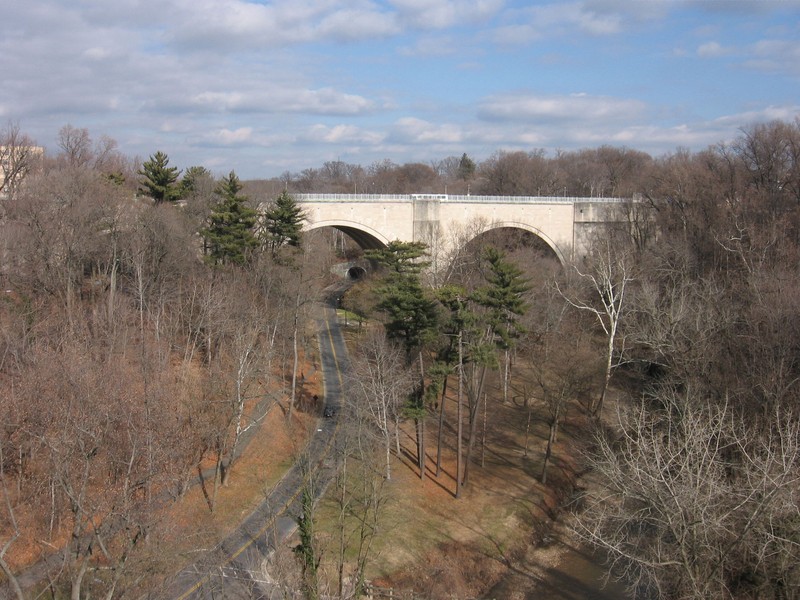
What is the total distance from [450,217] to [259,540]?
105 ft

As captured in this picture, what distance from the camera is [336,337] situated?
38500 mm

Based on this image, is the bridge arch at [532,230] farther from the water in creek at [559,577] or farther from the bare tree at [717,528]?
the bare tree at [717,528]

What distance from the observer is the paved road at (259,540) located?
16.2 m

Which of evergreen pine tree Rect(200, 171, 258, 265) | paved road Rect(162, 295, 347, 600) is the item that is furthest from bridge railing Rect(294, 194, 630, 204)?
paved road Rect(162, 295, 347, 600)

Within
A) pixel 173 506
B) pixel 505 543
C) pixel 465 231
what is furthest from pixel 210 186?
pixel 505 543

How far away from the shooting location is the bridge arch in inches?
1984

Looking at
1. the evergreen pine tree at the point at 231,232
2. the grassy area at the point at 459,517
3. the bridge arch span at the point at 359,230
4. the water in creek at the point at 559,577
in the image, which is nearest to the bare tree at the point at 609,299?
the grassy area at the point at 459,517

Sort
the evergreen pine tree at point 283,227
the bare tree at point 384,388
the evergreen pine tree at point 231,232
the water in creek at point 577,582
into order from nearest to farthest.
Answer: the water in creek at point 577,582 → the bare tree at point 384,388 → the evergreen pine tree at point 231,232 → the evergreen pine tree at point 283,227

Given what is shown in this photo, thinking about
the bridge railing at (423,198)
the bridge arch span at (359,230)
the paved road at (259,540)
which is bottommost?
the paved road at (259,540)

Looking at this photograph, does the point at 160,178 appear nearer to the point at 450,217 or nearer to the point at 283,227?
the point at 283,227

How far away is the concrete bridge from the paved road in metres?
18.0

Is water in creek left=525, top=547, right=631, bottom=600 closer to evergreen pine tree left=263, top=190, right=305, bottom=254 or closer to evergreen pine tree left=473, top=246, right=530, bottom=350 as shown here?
evergreen pine tree left=473, top=246, right=530, bottom=350

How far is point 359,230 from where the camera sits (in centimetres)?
4669

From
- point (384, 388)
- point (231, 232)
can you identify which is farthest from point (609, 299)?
point (231, 232)
